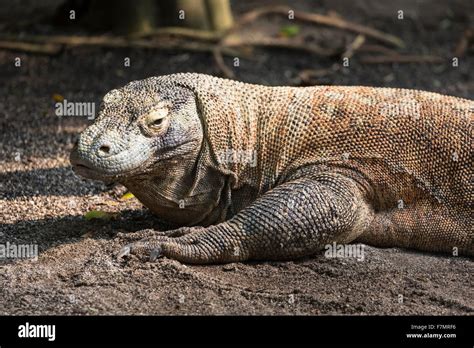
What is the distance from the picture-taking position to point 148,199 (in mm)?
6164

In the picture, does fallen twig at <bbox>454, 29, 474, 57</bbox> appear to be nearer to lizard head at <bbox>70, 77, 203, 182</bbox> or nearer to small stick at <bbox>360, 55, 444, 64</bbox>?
small stick at <bbox>360, 55, 444, 64</bbox>

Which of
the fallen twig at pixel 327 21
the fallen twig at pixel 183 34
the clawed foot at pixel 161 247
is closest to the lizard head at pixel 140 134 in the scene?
the clawed foot at pixel 161 247

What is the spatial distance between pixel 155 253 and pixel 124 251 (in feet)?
0.71

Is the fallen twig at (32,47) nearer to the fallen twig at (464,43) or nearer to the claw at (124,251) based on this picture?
the fallen twig at (464,43)

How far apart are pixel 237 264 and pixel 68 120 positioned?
413cm

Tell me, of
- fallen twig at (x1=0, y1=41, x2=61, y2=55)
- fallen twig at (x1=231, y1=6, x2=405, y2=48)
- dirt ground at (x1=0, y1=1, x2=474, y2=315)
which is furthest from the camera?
fallen twig at (x1=231, y1=6, x2=405, y2=48)

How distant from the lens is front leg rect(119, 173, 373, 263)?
5777 millimetres

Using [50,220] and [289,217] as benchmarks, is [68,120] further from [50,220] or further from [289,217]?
[289,217]

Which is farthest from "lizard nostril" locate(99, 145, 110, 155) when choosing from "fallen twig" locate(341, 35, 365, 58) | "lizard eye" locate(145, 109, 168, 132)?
"fallen twig" locate(341, 35, 365, 58)

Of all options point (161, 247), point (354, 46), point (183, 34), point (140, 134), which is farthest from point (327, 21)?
point (161, 247)

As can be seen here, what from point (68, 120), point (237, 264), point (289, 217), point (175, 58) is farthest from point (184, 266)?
point (175, 58)

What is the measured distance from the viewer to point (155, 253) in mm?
5785

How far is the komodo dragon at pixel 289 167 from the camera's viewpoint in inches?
229

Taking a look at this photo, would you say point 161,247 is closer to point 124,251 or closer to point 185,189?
point 124,251
